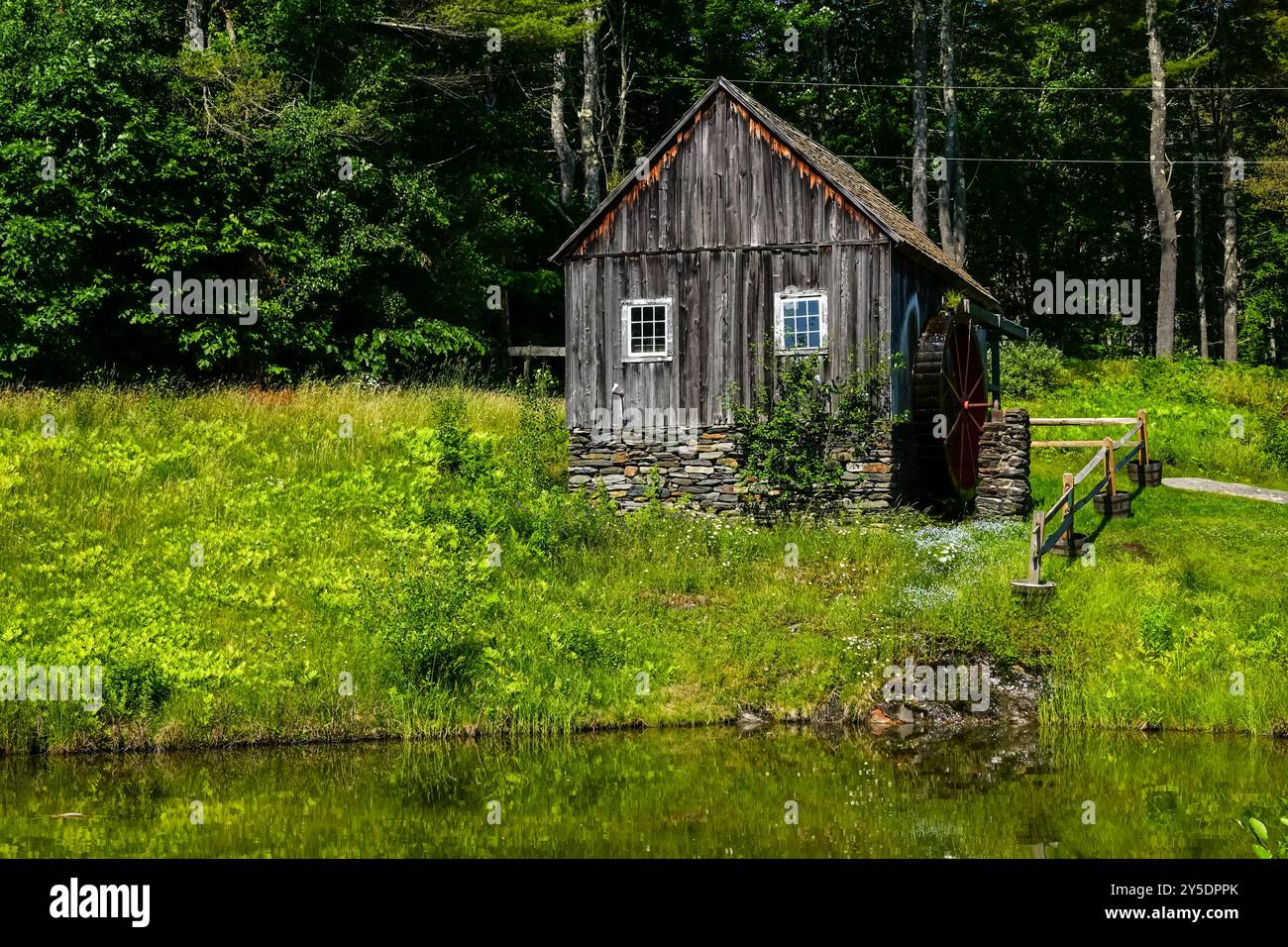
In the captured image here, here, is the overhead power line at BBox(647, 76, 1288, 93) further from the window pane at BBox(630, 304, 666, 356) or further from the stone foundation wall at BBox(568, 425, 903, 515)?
the stone foundation wall at BBox(568, 425, 903, 515)

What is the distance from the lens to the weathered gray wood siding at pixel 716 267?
2058cm

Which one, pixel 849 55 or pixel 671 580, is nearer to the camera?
pixel 671 580

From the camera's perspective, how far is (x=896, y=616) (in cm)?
1564

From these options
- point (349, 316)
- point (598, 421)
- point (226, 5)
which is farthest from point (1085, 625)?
point (226, 5)

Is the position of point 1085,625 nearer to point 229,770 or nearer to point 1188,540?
point 1188,540

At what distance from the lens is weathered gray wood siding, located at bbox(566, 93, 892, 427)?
67.5 ft

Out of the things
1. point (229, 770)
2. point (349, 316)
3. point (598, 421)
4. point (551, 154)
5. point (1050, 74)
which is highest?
point (1050, 74)

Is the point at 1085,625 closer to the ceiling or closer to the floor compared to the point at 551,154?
closer to the floor

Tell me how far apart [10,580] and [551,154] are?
26597 millimetres

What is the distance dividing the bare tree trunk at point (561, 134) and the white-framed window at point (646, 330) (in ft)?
48.0

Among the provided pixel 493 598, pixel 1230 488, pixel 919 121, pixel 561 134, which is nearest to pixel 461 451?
pixel 493 598

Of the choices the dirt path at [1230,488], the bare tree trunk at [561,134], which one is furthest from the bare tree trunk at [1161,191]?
the bare tree trunk at [561,134]

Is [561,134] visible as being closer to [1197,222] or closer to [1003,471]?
[1003,471]

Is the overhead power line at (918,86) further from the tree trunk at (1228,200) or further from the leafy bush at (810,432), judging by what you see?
the leafy bush at (810,432)
